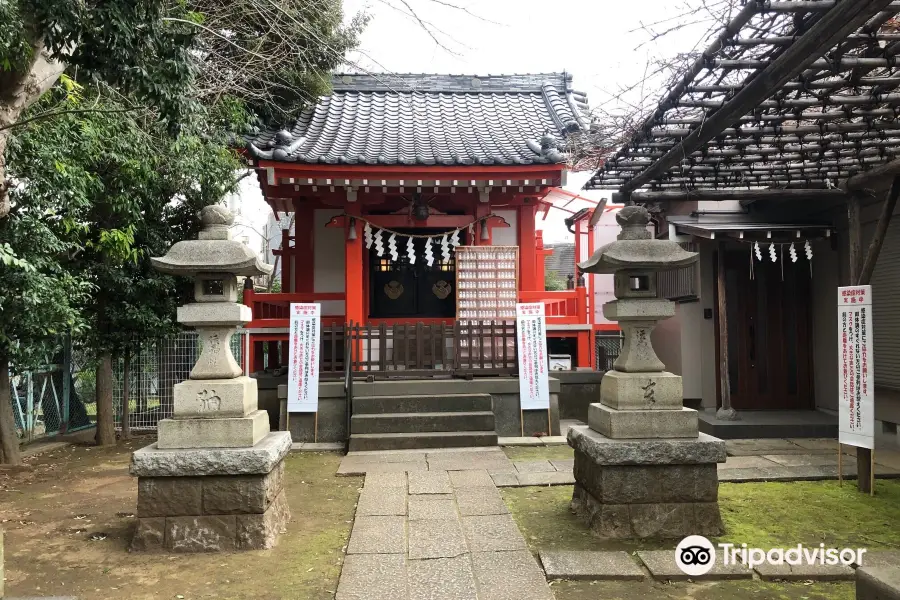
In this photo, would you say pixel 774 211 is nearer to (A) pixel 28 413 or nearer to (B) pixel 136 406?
(B) pixel 136 406

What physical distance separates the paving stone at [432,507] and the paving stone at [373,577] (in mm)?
944

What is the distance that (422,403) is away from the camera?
8.74m

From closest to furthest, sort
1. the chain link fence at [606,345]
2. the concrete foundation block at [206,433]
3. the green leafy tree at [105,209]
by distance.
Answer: the concrete foundation block at [206,433] → the green leafy tree at [105,209] → the chain link fence at [606,345]

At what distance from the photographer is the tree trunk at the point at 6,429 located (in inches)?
313

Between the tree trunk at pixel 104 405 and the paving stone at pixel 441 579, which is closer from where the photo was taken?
the paving stone at pixel 441 579

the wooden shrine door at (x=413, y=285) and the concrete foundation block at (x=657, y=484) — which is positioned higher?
the wooden shrine door at (x=413, y=285)

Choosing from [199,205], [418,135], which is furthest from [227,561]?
[418,135]

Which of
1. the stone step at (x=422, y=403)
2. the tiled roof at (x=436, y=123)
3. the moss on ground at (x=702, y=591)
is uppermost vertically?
the tiled roof at (x=436, y=123)

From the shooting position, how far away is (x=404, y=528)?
496cm

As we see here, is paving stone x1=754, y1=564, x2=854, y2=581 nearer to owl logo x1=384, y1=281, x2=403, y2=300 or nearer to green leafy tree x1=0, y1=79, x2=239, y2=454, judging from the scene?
green leafy tree x1=0, y1=79, x2=239, y2=454

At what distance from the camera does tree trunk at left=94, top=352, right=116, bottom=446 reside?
9.34 meters

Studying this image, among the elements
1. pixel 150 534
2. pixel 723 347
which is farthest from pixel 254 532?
pixel 723 347

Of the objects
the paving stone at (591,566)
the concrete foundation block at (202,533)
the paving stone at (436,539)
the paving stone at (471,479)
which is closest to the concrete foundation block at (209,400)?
the concrete foundation block at (202,533)

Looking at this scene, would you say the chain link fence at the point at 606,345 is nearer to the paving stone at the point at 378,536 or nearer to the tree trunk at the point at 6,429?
the paving stone at the point at 378,536
